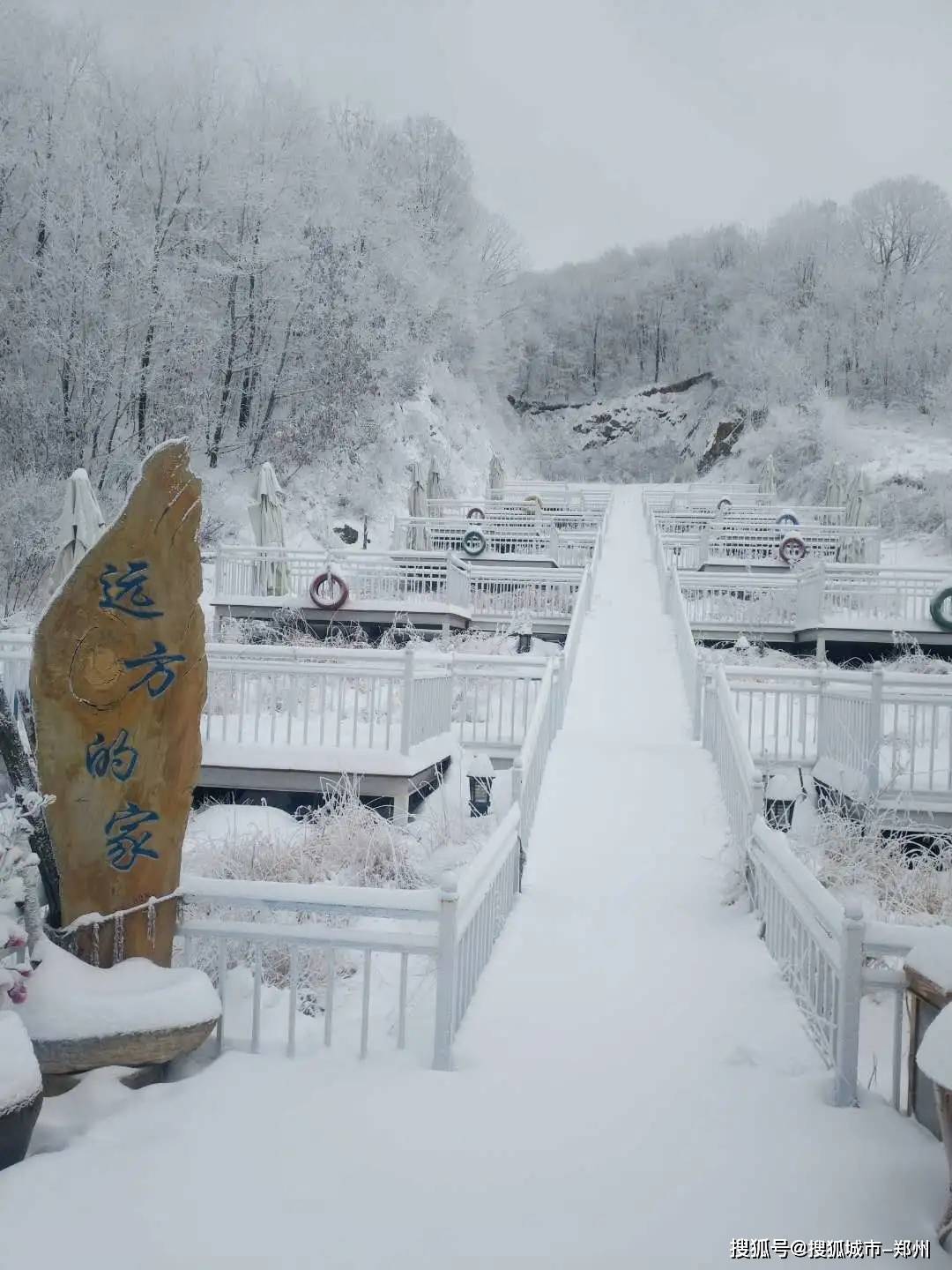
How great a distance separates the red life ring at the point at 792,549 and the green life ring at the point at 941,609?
172 inches

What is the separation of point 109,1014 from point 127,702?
1.24m

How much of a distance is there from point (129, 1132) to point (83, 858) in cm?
112

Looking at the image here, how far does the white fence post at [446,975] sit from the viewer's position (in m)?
4.02

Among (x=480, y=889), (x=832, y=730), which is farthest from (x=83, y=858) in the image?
(x=832, y=730)

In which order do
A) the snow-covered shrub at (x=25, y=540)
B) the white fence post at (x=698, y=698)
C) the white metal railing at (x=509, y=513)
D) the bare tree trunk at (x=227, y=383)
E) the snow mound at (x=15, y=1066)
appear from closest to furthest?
the snow mound at (x=15, y=1066)
the white fence post at (x=698, y=698)
the snow-covered shrub at (x=25, y=540)
the white metal railing at (x=509, y=513)
the bare tree trunk at (x=227, y=383)

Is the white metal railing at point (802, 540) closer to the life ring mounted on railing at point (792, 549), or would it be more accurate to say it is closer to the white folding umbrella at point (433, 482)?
the life ring mounted on railing at point (792, 549)

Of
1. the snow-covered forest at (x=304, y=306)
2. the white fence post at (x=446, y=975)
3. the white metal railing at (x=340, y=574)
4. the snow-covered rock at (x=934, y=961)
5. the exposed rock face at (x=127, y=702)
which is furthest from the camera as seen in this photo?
the snow-covered forest at (x=304, y=306)

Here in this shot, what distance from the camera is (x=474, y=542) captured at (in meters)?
20.4

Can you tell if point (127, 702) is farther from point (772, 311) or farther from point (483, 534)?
point (772, 311)

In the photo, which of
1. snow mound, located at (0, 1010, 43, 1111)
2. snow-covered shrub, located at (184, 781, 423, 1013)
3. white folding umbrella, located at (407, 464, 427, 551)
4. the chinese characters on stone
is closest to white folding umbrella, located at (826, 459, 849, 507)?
white folding umbrella, located at (407, 464, 427, 551)

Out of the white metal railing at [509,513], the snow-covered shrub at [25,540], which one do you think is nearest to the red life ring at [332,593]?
the snow-covered shrub at [25,540]

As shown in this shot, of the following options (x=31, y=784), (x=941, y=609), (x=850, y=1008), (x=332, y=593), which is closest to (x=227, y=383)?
(x=332, y=593)

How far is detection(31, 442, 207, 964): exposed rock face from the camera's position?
3.91 metres

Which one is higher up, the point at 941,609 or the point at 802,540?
the point at 802,540
